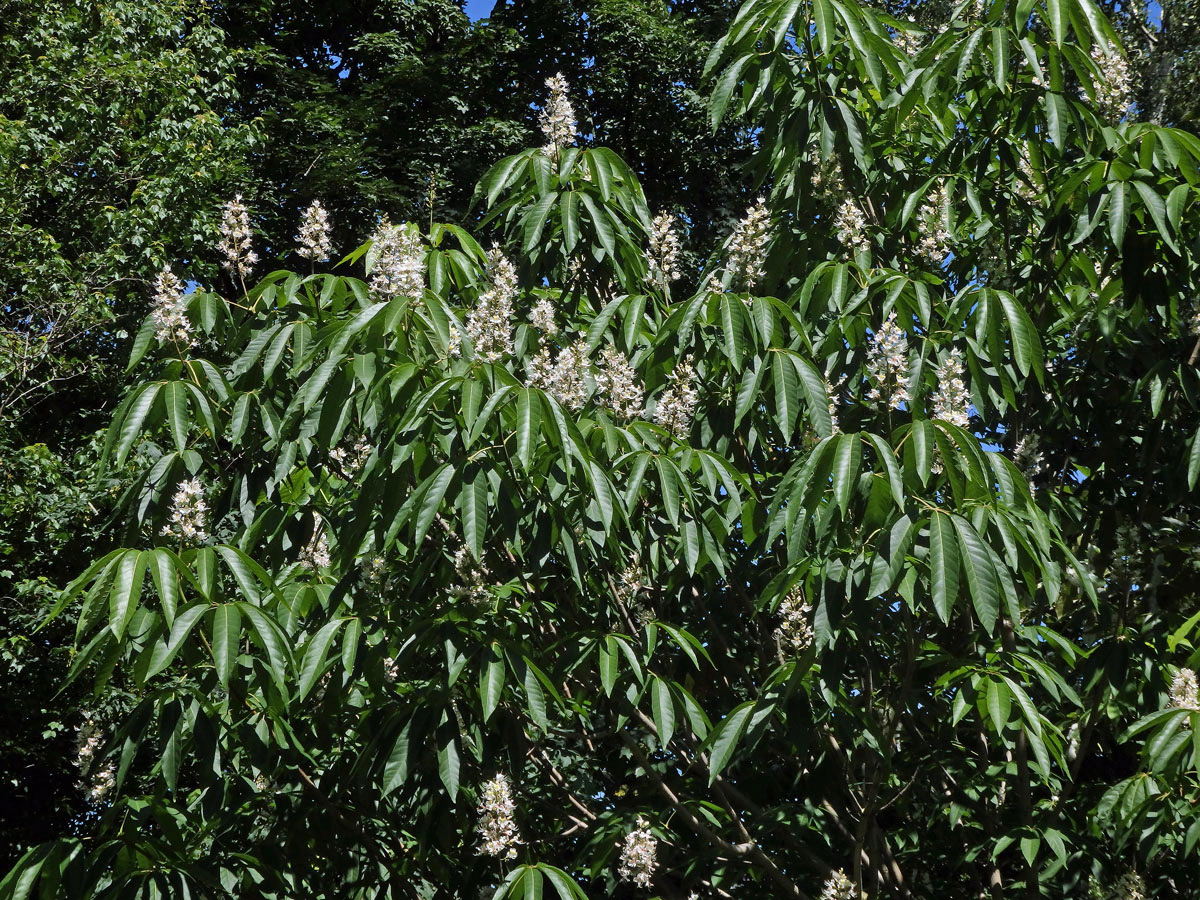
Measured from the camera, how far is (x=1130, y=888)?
2855 mm

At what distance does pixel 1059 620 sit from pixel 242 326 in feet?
8.57

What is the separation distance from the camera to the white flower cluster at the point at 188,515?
2.76 metres

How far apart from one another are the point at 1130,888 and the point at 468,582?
1.72m

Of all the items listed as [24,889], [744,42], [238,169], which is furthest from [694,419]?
[238,169]

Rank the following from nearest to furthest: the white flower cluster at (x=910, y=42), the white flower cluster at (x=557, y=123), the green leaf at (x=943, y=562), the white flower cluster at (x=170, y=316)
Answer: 1. the green leaf at (x=943, y=562)
2. the white flower cluster at (x=170, y=316)
3. the white flower cluster at (x=557, y=123)
4. the white flower cluster at (x=910, y=42)

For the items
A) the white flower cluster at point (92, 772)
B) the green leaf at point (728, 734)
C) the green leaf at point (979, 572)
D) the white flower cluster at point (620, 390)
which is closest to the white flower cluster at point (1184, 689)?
the green leaf at point (979, 572)

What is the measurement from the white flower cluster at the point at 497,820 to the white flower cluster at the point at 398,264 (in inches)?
43.8

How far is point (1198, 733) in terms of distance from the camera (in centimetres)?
245

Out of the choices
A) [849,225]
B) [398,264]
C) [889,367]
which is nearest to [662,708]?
[889,367]

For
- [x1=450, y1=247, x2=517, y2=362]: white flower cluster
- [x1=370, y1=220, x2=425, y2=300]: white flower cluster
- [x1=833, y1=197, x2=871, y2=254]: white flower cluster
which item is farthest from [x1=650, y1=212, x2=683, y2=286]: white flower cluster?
[x1=450, y1=247, x2=517, y2=362]: white flower cluster

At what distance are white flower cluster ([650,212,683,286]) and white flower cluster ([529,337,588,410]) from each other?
77cm

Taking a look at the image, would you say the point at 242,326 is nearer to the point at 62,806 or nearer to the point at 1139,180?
the point at 1139,180

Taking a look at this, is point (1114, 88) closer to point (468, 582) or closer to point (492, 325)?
point (492, 325)

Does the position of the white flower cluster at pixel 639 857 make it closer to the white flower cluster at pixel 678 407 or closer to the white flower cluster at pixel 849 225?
the white flower cluster at pixel 678 407
